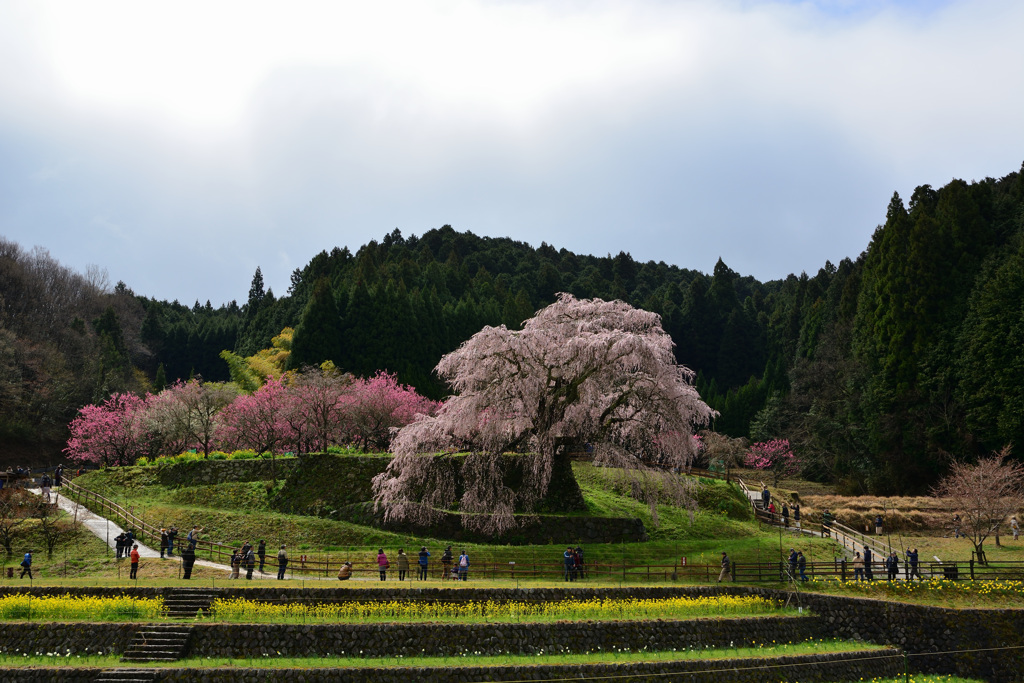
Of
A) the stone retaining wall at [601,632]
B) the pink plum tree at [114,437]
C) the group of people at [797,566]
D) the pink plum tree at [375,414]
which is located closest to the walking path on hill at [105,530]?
the stone retaining wall at [601,632]

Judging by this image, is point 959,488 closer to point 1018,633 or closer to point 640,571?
point 1018,633

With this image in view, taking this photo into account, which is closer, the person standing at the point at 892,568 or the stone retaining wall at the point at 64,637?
the stone retaining wall at the point at 64,637

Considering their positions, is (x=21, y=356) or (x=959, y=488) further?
(x=21, y=356)

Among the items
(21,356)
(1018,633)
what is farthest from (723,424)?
(21,356)

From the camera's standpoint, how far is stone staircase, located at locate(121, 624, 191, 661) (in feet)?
68.9

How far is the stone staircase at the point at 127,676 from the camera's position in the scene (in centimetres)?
1955

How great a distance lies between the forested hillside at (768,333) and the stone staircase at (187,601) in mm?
43579

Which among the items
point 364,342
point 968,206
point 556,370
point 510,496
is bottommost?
point 510,496

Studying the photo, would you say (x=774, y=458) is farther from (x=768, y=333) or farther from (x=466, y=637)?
(x=466, y=637)

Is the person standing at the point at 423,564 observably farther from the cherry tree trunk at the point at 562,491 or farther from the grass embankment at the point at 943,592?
the grass embankment at the point at 943,592

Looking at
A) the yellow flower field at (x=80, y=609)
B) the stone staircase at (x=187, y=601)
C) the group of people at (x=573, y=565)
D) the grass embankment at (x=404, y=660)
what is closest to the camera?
the grass embankment at (x=404, y=660)

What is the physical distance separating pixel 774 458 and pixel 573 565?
46.7 m

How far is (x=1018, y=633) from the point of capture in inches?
983

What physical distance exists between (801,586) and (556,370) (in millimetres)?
13012
